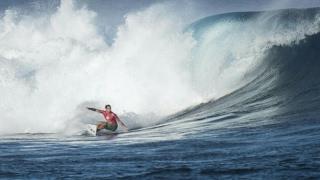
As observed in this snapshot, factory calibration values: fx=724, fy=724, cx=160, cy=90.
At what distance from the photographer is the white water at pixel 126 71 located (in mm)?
24328

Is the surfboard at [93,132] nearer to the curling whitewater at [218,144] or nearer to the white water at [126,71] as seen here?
the curling whitewater at [218,144]

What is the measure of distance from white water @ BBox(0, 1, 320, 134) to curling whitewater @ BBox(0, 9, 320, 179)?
2.53 m

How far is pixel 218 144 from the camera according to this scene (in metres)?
13.3

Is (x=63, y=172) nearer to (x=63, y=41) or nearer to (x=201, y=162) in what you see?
(x=201, y=162)

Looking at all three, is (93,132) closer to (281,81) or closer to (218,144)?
(218,144)

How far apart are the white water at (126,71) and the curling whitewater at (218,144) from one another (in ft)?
8.29

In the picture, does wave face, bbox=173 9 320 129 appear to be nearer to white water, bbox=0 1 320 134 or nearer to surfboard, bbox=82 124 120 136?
white water, bbox=0 1 320 134

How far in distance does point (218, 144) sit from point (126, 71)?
14388mm

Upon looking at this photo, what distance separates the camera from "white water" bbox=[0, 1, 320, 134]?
79.8 ft

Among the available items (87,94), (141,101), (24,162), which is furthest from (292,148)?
(87,94)

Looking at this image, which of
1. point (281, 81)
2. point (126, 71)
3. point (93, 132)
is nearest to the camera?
point (93, 132)

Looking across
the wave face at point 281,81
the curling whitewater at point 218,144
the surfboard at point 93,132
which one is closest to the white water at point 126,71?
the wave face at point 281,81

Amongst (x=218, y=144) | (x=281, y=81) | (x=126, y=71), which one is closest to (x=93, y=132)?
(x=218, y=144)

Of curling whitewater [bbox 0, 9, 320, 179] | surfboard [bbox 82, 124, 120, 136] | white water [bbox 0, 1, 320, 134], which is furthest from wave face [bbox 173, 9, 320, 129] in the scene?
surfboard [bbox 82, 124, 120, 136]
